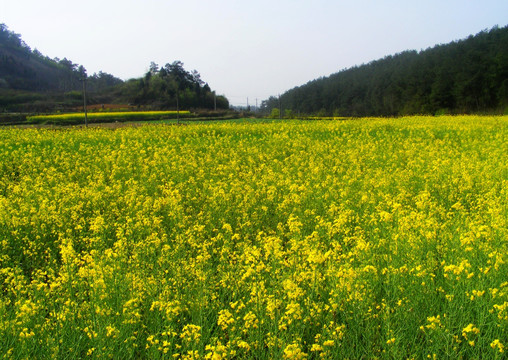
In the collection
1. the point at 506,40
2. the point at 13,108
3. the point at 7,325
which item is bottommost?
the point at 7,325

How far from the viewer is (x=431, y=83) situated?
6794cm

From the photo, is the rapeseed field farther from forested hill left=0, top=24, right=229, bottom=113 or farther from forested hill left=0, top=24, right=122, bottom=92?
forested hill left=0, top=24, right=122, bottom=92

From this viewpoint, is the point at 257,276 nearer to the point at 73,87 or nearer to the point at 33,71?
the point at 33,71

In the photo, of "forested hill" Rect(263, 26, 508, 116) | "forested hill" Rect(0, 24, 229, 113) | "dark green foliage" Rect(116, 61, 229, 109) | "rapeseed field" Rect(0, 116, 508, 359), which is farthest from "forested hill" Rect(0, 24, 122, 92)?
"rapeseed field" Rect(0, 116, 508, 359)

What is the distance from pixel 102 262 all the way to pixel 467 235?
326 cm

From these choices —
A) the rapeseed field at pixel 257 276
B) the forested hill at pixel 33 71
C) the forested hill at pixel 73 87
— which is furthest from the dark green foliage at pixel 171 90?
the rapeseed field at pixel 257 276

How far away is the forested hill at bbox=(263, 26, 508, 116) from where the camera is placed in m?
59.2

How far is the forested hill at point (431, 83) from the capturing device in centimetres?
5922

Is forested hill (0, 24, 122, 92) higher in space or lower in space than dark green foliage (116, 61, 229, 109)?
higher

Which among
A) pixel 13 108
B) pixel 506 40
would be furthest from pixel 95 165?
pixel 506 40

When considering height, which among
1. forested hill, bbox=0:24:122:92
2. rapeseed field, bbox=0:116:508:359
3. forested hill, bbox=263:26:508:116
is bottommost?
rapeseed field, bbox=0:116:508:359

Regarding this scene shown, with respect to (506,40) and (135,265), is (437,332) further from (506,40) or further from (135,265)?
(506,40)

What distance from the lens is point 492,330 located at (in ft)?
10.0

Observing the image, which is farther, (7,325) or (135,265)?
(135,265)
